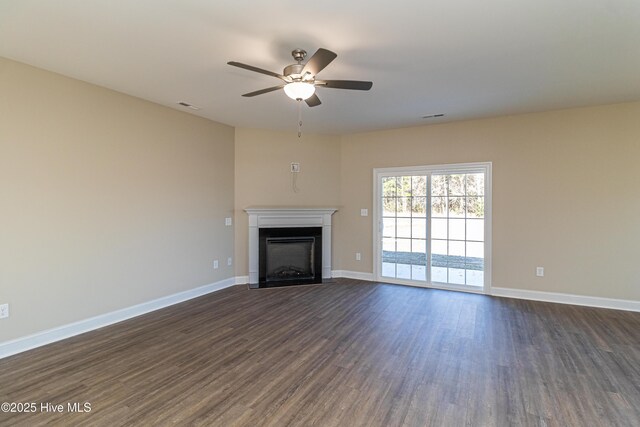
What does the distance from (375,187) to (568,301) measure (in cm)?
324

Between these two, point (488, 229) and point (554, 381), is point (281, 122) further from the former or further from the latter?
point (554, 381)

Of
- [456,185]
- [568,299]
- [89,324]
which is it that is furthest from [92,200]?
[568,299]

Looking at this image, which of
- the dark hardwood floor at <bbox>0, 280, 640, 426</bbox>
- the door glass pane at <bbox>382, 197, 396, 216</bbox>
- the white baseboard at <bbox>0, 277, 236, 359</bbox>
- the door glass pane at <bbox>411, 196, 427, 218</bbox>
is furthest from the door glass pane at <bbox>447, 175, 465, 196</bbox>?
the white baseboard at <bbox>0, 277, 236, 359</bbox>

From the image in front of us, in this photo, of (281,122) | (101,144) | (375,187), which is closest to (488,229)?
(375,187)

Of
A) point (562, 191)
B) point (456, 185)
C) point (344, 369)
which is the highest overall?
point (456, 185)

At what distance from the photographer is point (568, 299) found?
4.28m

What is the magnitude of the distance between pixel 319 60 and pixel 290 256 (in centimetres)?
384

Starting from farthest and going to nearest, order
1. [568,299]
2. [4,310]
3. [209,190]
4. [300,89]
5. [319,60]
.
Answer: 1. [209,190]
2. [568,299]
3. [4,310]
4. [300,89]
5. [319,60]

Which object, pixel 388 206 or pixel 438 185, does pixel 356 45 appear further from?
pixel 388 206

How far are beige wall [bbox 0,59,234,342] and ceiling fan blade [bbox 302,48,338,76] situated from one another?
260 cm

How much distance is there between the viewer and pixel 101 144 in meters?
3.50

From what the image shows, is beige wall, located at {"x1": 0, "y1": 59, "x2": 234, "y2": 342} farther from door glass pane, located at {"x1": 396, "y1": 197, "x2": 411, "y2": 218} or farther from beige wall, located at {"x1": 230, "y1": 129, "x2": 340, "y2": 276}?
door glass pane, located at {"x1": 396, "y1": 197, "x2": 411, "y2": 218}

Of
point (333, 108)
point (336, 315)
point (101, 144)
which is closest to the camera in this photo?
point (101, 144)

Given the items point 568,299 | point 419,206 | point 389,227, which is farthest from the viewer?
point 389,227
